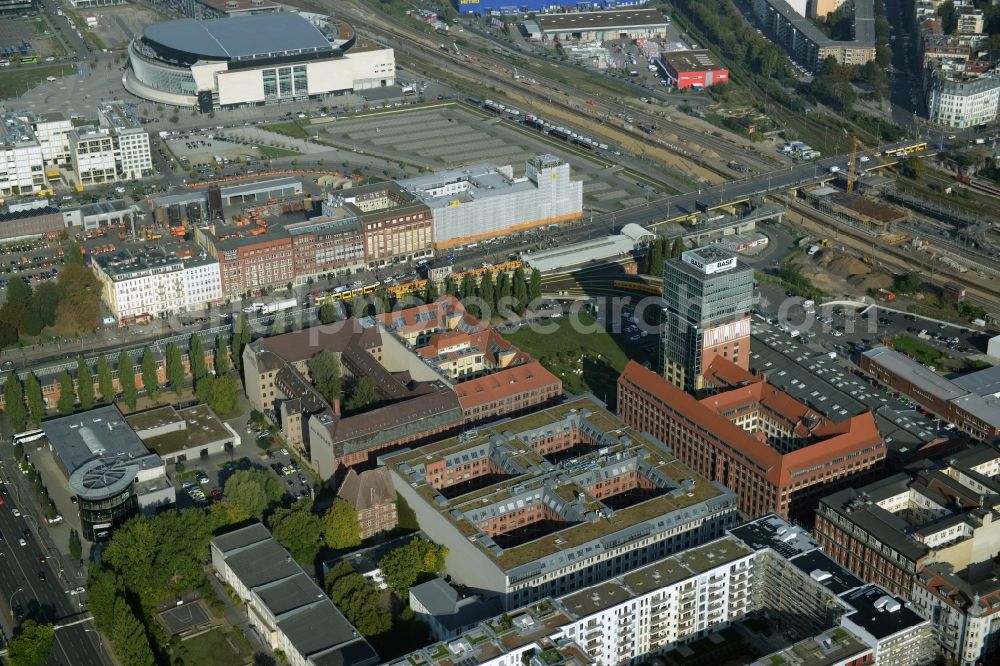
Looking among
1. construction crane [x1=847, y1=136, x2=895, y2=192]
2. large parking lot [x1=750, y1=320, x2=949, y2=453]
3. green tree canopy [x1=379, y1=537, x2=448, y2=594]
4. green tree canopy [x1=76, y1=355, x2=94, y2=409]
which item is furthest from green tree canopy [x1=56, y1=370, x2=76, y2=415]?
construction crane [x1=847, y1=136, x2=895, y2=192]

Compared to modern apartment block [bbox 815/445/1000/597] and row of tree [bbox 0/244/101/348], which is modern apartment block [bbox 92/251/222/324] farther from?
modern apartment block [bbox 815/445/1000/597]

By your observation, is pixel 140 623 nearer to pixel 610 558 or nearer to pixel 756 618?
pixel 610 558

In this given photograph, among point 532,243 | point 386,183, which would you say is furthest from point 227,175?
point 532,243

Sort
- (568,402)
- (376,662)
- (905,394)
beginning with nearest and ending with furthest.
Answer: (376,662)
(568,402)
(905,394)

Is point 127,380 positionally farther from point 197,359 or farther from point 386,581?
point 386,581

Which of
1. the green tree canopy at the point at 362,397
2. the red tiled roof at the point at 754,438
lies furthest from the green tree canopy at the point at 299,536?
the red tiled roof at the point at 754,438

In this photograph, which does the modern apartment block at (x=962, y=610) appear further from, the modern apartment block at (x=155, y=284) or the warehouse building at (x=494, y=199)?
the modern apartment block at (x=155, y=284)
